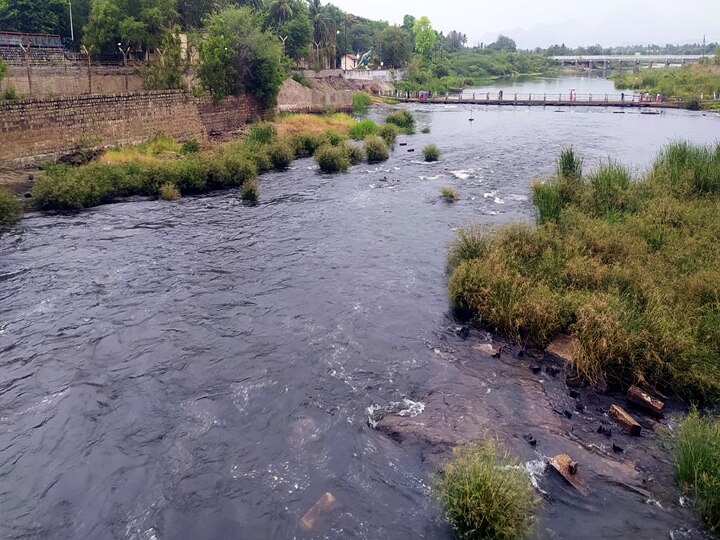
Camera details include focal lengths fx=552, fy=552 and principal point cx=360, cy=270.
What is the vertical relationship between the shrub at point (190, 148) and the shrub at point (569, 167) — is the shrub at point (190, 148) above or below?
above

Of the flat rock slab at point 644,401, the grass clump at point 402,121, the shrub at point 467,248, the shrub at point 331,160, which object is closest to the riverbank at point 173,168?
the shrub at point 331,160

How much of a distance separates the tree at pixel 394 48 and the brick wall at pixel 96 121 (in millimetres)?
83759

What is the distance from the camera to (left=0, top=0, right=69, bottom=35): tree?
53694mm

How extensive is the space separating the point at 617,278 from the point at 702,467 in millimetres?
6137

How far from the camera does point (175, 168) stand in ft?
84.7

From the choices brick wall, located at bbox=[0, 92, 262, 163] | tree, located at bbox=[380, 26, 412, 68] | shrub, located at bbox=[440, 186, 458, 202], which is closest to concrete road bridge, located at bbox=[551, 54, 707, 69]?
tree, located at bbox=[380, 26, 412, 68]

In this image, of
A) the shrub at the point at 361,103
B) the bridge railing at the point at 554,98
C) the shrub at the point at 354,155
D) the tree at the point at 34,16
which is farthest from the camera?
the bridge railing at the point at 554,98

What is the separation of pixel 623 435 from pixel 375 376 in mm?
4753

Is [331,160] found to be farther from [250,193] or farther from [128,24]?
[128,24]

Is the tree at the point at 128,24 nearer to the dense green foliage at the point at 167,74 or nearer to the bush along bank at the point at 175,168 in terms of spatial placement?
the dense green foliage at the point at 167,74

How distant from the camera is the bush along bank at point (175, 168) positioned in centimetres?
2241

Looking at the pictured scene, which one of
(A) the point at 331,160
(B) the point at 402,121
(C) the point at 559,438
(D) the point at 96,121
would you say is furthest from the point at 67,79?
(C) the point at 559,438

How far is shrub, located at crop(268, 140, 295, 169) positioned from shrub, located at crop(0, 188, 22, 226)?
46.7ft

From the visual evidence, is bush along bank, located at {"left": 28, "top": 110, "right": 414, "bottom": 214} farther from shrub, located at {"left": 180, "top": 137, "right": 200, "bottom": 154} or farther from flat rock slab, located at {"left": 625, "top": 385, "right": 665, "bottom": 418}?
flat rock slab, located at {"left": 625, "top": 385, "right": 665, "bottom": 418}
